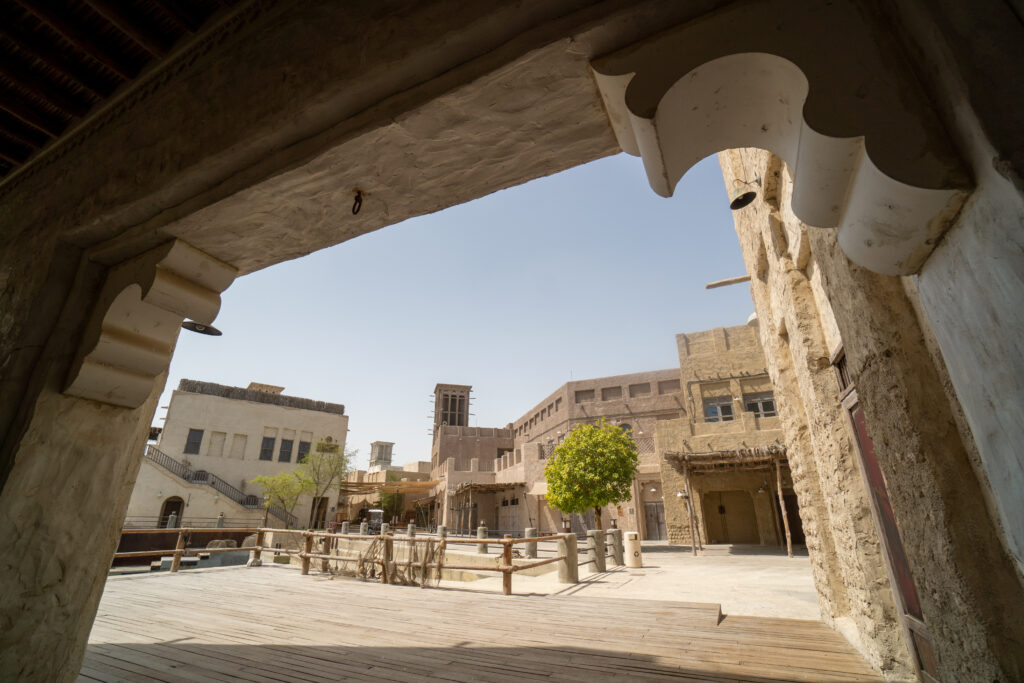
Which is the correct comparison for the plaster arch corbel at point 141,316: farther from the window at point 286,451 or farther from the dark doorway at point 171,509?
the window at point 286,451

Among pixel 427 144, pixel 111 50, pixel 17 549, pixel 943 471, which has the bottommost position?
pixel 17 549

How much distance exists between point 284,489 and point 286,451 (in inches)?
162

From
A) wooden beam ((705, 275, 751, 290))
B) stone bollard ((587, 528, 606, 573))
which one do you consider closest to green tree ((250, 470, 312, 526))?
stone bollard ((587, 528, 606, 573))

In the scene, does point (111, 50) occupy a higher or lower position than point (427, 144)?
higher

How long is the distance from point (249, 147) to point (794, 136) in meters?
2.00

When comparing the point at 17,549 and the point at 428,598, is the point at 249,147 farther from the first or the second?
the point at 428,598

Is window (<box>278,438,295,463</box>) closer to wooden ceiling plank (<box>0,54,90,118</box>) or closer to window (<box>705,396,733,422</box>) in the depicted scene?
window (<box>705,396,733,422</box>)

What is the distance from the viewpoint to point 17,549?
200cm

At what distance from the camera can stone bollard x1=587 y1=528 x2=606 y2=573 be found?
10141 millimetres

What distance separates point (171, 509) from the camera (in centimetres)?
2338

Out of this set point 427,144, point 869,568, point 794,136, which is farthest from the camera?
point 869,568

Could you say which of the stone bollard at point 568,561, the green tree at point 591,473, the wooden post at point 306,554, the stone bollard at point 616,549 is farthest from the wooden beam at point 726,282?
the green tree at point 591,473

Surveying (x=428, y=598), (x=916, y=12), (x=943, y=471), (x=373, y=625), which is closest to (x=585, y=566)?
(x=428, y=598)

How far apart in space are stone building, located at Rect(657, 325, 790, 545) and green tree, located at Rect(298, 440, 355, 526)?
1985 centimetres
